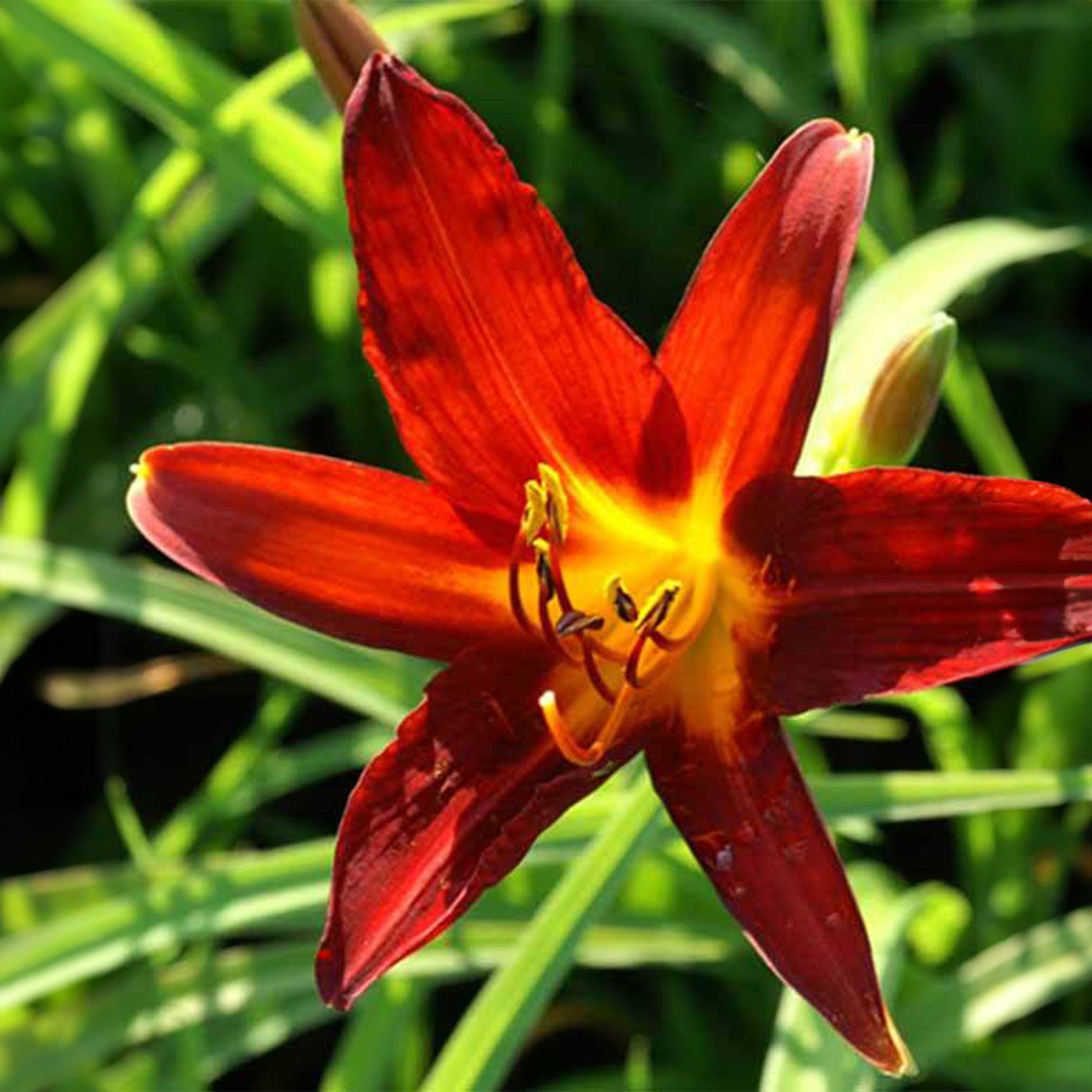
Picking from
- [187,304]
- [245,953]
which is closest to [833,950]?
[245,953]

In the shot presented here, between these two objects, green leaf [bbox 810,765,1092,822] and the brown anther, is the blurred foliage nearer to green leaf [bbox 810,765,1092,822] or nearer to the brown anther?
green leaf [bbox 810,765,1092,822]

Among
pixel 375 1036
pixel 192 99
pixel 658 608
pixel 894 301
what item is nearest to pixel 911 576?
pixel 658 608

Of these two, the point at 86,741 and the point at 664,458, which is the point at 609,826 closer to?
the point at 664,458

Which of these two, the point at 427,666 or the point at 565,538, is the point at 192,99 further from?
the point at 565,538

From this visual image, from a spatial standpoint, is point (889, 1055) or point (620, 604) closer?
point (889, 1055)

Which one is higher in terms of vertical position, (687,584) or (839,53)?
(839,53)

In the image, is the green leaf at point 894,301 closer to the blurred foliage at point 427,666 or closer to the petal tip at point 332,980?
the blurred foliage at point 427,666
